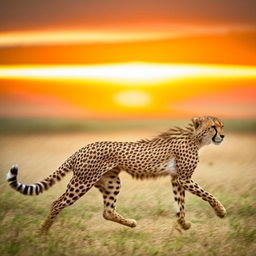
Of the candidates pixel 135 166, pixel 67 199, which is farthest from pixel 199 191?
pixel 67 199

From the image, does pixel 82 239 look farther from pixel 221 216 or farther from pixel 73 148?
pixel 73 148

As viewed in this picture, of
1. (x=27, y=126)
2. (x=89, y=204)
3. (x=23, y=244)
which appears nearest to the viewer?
(x=23, y=244)

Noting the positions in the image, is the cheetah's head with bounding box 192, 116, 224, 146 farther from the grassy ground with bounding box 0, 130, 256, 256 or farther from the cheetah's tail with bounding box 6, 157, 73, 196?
the cheetah's tail with bounding box 6, 157, 73, 196

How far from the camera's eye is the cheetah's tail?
19.0 ft

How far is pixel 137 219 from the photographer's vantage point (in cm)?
648

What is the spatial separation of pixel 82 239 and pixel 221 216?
1.26 m

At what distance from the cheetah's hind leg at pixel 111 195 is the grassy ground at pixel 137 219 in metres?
0.12

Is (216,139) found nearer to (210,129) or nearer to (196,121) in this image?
(210,129)

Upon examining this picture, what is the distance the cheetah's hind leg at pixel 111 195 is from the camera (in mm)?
6078

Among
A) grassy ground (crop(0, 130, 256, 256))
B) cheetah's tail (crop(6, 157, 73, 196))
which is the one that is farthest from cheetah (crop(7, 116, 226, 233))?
grassy ground (crop(0, 130, 256, 256))

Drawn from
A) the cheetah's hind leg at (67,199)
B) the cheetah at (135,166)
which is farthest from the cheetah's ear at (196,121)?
the cheetah's hind leg at (67,199)

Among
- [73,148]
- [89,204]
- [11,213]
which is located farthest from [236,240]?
[73,148]

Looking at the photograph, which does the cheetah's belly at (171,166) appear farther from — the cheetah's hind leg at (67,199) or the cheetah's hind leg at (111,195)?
the cheetah's hind leg at (67,199)

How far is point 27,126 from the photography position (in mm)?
13391
